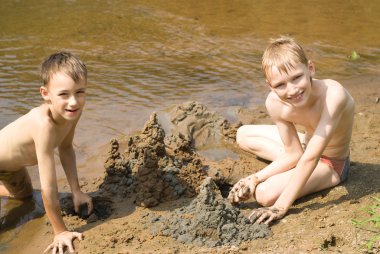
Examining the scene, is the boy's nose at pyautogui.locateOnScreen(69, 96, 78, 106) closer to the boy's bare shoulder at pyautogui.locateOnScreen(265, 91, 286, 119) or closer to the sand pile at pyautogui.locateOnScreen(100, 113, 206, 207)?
the sand pile at pyautogui.locateOnScreen(100, 113, 206, 207)

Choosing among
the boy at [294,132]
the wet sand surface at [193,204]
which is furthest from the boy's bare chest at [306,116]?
the wet sand surface at [193,204]

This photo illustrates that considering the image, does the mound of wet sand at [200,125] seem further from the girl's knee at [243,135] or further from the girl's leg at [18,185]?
the girl's leg at [18,185]

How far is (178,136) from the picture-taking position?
4.29m

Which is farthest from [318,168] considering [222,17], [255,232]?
[222,17]

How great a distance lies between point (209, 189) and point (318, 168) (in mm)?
897

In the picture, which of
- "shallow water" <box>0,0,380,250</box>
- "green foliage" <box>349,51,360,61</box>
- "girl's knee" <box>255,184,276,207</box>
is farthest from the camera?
"green foliage" <box>349,51,360,61</box>

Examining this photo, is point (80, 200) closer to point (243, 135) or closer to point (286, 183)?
point (286, 183)

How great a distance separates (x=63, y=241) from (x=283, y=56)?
178 centimetres

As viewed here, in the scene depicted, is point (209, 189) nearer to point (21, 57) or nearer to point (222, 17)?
point (21, 57)

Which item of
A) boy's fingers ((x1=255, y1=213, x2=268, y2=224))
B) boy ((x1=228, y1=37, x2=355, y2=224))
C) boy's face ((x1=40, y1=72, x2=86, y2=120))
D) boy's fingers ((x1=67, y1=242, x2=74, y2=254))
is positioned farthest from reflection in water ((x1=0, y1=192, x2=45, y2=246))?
boy's fingers ((x1=255, y1=213, x2=268, y2=224))

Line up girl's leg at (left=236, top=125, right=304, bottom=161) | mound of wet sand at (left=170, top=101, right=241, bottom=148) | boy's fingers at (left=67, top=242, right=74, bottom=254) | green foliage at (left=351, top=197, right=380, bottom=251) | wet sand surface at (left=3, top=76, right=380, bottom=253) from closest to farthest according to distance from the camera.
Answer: green foliage at (left=351, top=197, right=380, bottom=251) → wet sand surface at (left=3, top=76, right=380, bottom=253) → boy's fingers at (left=67, top=242, right=74, bottom=254) → girl's leg at (left=236, top=125, right=304, bottom=161) → mound of wet sand at (left=170, top=101, right=241, bottom=148)

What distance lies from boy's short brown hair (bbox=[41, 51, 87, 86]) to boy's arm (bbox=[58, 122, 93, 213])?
55 cm

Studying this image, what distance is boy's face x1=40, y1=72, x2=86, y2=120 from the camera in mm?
3172

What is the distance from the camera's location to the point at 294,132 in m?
3.56
